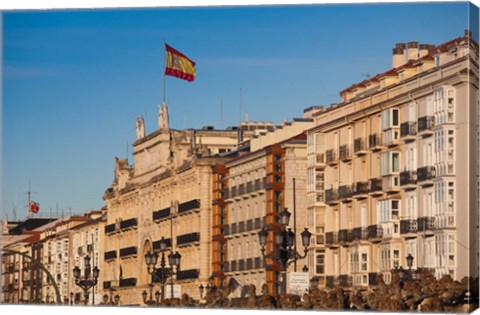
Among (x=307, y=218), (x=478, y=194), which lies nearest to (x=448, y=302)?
(x=478, y=194)

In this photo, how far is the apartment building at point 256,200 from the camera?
91.9m

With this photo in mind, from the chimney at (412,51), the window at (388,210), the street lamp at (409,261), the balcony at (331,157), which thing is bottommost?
the street lamp at (409,261)

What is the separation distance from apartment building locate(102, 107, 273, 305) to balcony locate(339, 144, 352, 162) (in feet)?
49.5

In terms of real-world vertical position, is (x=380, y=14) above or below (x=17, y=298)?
above

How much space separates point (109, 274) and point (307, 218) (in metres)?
35.7

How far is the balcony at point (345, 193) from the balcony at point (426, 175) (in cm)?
835

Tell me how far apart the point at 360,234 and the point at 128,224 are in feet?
137

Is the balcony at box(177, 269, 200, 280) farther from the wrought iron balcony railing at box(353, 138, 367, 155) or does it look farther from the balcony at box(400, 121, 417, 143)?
the balcony at box(400, 121, 417, 143)

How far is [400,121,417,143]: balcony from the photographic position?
77625 millimetres

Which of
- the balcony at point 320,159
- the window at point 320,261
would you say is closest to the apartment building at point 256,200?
the window at point 320,261

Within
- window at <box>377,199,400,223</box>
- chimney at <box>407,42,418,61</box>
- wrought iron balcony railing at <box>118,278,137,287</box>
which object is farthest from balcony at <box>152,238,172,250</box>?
chimney at <box>407,42,418,61</box>

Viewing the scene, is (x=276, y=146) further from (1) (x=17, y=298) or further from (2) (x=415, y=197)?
(1) (x=17, y=298)

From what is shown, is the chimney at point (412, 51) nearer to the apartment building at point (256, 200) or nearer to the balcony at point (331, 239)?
the apartment building at point (256, 200)

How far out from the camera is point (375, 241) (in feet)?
267
